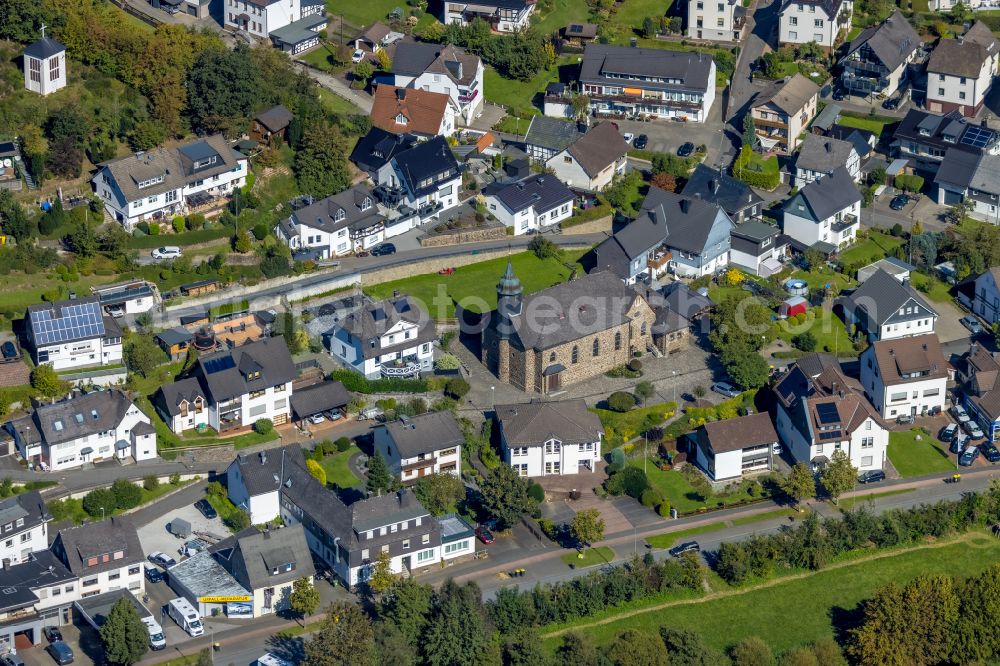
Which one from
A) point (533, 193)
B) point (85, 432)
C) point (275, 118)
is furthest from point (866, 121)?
point (85, 432)

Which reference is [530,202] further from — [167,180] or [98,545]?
[98,545]

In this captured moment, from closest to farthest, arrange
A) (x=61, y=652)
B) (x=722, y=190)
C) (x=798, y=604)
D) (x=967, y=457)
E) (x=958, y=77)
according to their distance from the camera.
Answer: (x=61, y=652) → (x=798, y=604) → (x=967, y=457) → (x=722, y=190) → (x=958, y=77)

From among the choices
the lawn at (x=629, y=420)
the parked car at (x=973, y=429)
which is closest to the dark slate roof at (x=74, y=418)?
the lawn at (x=629, y=420)

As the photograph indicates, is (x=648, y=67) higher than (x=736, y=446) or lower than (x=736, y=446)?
higher

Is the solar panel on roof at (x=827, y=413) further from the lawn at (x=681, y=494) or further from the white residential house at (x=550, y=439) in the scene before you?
the white residential house at (x=550, y=439)

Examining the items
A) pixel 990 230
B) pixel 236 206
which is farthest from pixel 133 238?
pixel 990 230

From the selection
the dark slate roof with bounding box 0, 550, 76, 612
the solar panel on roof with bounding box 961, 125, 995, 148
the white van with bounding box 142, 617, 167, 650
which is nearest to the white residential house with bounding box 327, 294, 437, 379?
the dark slate roof with bounding box 0, 550, 76, 612
